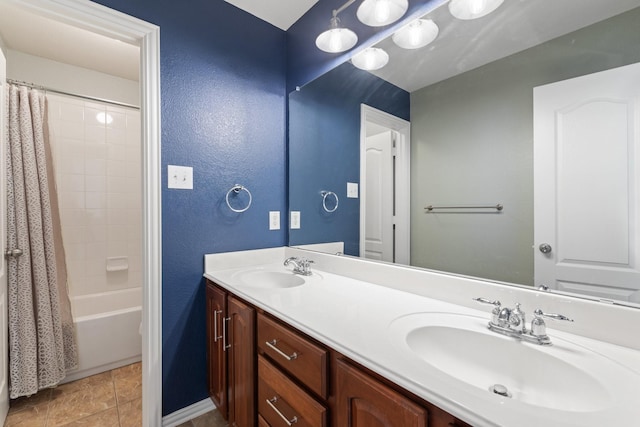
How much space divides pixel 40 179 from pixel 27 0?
106cm

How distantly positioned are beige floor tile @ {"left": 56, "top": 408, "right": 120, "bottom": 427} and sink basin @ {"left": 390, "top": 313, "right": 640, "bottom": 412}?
→ 1701 millimetres

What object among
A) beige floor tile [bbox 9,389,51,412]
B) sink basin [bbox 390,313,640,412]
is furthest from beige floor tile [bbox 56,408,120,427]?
sink basin [bbox 390,313,640,412]

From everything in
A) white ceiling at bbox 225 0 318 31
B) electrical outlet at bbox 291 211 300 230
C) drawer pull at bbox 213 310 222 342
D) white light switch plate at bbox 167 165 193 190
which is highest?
white ceiling at bbox 225 0 318 31

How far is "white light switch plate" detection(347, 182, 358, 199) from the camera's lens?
63.1 inches

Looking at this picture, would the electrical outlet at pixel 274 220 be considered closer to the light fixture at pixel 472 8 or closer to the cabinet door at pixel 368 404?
the cabinet door at pixel 368 404

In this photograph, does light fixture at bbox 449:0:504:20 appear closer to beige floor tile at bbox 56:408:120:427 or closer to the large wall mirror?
the large wall mirror

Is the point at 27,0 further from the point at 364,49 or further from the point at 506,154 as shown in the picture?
the point at 506,154

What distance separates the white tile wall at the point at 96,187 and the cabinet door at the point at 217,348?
130 cm

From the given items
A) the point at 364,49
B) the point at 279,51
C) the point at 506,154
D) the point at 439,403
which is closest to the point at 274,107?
the point at 279,51

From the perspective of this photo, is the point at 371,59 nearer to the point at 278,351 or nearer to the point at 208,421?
the point at 278,351

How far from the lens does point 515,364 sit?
0.74 metres

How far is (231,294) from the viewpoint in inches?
51.1

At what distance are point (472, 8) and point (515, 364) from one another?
1.21 meters

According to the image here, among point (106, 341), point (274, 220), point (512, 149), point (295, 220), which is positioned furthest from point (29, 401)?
point (512, 149)
